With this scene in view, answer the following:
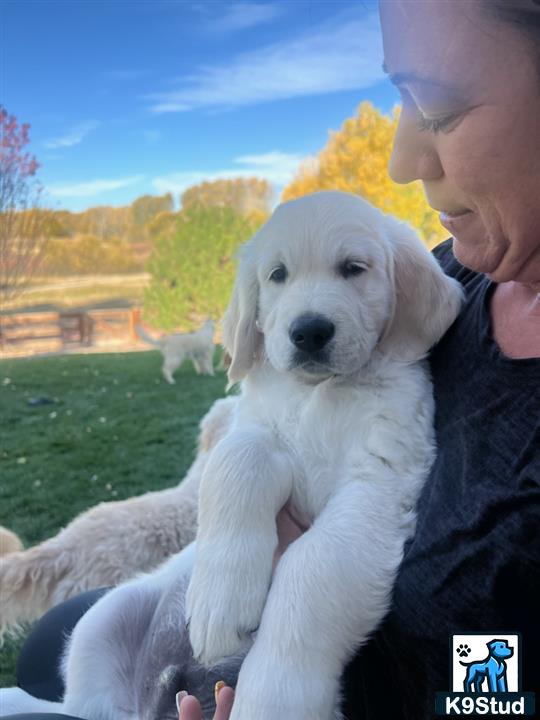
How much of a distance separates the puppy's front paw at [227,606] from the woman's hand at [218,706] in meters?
0.04

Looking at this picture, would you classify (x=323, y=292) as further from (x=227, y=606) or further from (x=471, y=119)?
(x=227, y=606)

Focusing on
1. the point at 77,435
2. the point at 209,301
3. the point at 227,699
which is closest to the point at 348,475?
the point at 227,699

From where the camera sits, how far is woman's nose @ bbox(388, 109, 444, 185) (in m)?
0.79

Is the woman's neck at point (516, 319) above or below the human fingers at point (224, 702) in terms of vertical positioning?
above

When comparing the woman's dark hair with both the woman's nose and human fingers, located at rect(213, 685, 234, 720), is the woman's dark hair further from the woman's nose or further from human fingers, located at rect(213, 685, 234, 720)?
human fingers, located at rect(213, 685, 234, 720)

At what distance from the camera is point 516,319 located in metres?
0.89

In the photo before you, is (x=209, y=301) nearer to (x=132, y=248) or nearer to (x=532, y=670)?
(x=132, y=248)

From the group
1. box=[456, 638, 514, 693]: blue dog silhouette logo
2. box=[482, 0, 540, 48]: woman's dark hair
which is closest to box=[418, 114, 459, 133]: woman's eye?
box=[482, 0, 540, 48]: woman's dark hair

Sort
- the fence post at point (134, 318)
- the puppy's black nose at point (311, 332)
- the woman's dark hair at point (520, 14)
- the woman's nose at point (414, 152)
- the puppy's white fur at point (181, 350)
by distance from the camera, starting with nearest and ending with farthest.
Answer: the woman's dark hair at point (520, 14)
the woman's nose at point (414, 152)
the puppy's black nose at point (311, 332)
the fence post at point (134, 318)
the puppy's white fur at point (181, 350)

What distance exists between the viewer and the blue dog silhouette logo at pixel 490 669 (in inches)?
27.9

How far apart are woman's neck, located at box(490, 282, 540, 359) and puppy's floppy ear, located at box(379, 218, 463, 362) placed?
0.08 metres

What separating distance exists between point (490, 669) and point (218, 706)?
1.13 ft

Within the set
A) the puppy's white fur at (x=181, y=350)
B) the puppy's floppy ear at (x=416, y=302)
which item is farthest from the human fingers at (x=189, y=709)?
the puppy's white fur at (x=181, y=350)

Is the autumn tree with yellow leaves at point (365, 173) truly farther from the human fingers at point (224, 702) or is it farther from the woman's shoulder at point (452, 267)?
the human fingers at point (224, 702)
